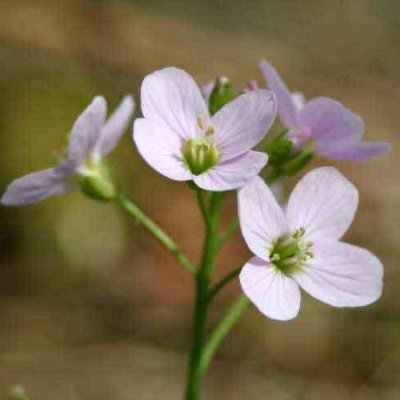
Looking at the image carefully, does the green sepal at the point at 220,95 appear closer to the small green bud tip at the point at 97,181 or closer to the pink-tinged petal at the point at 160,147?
the pink-tinged petal at the point at 160,147

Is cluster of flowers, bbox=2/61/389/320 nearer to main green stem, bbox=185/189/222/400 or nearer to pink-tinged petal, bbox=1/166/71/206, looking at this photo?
pink-tinged petal, bbox=1/166/71/206

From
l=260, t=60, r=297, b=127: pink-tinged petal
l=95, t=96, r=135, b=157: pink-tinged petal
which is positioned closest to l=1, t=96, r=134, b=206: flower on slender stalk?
l=95, t=96, r=135, b=157: pink-tinged petal

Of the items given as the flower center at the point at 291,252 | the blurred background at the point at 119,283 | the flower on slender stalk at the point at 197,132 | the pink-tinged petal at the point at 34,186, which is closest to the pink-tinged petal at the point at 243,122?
the flower on slender stalk at the point at 197,132

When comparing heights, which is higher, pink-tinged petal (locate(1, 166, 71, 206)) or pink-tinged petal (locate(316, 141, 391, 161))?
pink-tinged petal (locate(316, 141, 391, 161))

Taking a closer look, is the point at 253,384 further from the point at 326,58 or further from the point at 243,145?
the point at 326,58

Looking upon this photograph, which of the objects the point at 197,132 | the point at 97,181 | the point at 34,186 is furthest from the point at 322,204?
the point at 34,186

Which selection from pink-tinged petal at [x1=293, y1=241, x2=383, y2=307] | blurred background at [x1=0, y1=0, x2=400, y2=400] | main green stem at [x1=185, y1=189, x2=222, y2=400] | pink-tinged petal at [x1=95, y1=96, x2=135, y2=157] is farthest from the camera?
blurred background at [x1=0, y1=0, x2=400, y2=400]
